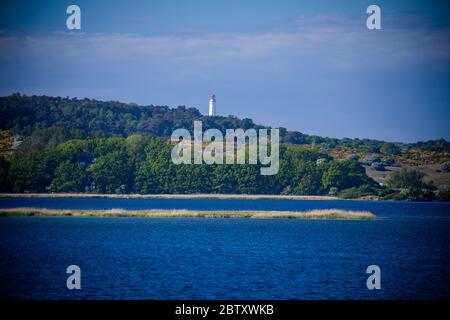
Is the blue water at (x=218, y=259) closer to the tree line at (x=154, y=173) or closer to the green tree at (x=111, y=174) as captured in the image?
the tree line at (x=154, y=173)

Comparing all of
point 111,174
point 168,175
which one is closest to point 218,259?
point 111,174

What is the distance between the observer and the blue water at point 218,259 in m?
44.7

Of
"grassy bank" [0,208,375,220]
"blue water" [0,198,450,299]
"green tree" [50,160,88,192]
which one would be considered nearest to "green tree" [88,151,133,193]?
"green tree" [50,160,88,192]

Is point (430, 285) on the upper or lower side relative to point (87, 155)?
lower

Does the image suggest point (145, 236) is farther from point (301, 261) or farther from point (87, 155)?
point (87, 155)

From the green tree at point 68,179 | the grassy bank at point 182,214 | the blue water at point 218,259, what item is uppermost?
the green tree at point 68,179

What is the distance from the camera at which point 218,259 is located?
189ft

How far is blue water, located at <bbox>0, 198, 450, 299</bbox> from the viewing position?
44.7m

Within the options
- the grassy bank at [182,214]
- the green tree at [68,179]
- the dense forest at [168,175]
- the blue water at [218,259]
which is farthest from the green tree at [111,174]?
the blue water at [218,259]

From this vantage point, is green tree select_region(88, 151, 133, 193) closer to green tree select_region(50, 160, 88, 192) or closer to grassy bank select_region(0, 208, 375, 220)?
green tree select_region(50, 160, 88, 192)
